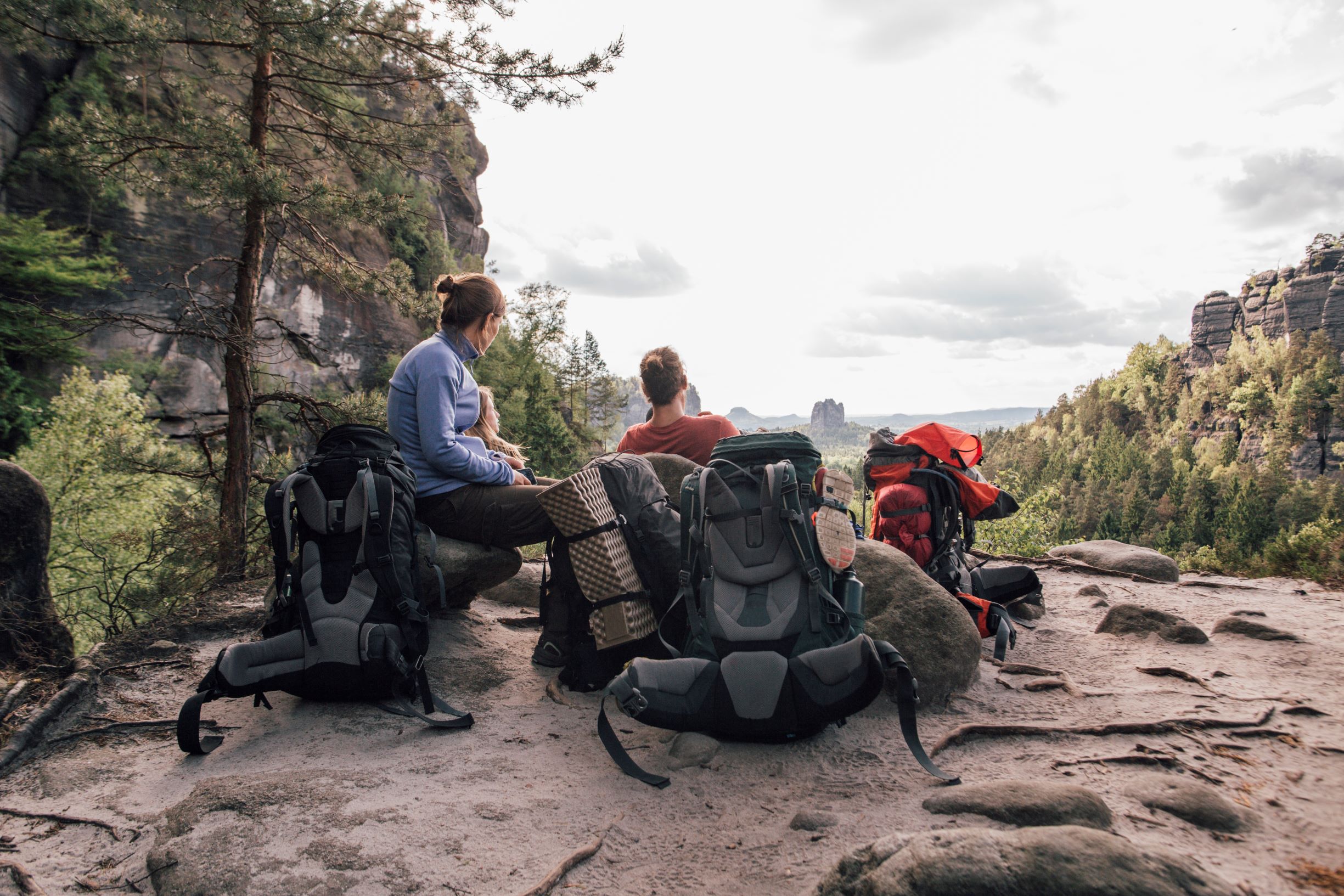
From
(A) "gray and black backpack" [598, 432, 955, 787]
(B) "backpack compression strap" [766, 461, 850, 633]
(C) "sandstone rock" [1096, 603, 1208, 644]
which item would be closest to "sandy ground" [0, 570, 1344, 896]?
(A) "gray and black backpack" [598, 432, 955, 787]

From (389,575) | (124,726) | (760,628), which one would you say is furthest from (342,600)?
(760,628)

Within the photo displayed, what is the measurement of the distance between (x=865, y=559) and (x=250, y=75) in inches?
338

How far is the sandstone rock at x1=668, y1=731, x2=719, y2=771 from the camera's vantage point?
3174 millimetres

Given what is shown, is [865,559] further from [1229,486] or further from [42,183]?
[1229,486]

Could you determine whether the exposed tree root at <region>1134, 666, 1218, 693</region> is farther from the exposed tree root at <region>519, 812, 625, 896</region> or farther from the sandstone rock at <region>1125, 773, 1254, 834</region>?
the exposed tree root at <region>519, 812, 625, 896</region>

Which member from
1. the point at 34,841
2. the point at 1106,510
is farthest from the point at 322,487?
the point at 1106,510

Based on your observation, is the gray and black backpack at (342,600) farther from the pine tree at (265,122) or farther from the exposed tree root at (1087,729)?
the pine tree at (265,122)

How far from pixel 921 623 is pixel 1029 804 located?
1.71 m

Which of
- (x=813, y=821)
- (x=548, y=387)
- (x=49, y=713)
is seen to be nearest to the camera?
(x=813, y=821)

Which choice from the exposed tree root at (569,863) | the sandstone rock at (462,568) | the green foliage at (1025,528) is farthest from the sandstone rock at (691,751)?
the green foliage at (1025,528)

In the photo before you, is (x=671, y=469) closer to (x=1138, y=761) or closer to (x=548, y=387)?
(x=1138, y=761)

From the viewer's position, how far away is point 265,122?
809 cm

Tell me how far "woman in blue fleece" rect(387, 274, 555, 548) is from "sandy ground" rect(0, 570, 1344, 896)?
93cm

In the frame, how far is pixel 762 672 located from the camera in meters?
3.08
